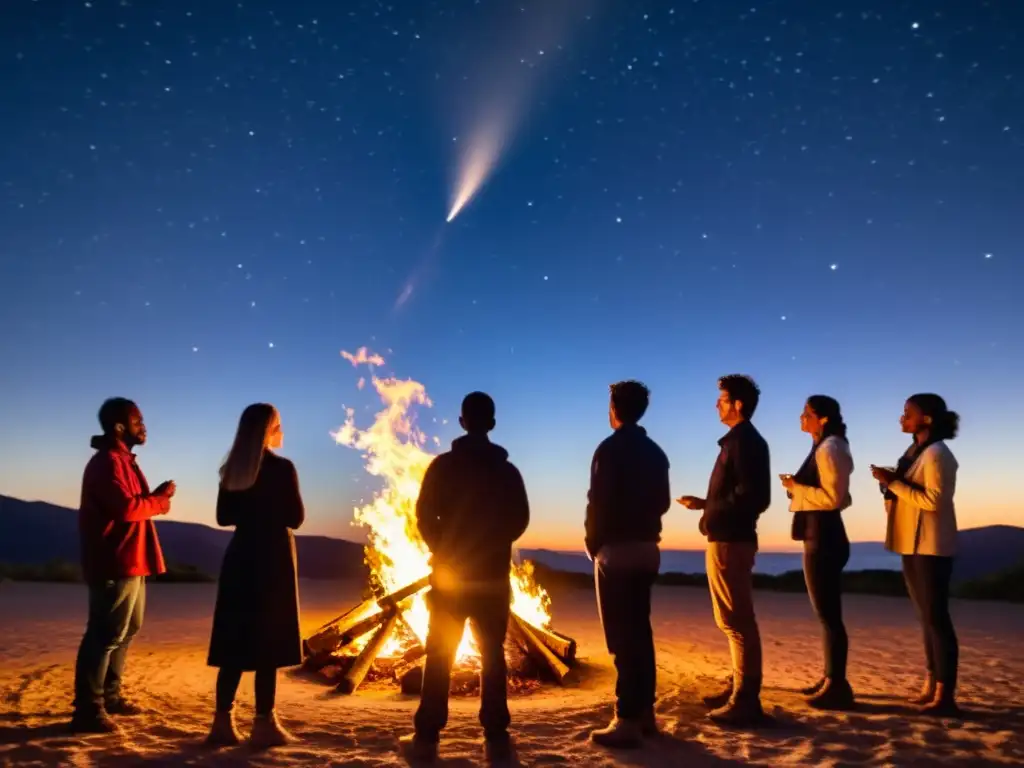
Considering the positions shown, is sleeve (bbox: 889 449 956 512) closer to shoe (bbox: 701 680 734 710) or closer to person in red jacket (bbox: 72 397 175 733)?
shoe (bbox: 701 680 734 710)

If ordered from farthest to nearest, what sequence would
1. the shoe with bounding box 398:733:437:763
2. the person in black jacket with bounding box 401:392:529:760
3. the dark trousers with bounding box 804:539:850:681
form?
the dark trousers with bounding box 804:539:850:681
the shoe with bounding box 398:733:437:763
the person in black jacket with bounding box 401:392:529:760

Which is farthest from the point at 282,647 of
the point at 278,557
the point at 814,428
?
the point at 814,428

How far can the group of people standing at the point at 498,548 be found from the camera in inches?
197

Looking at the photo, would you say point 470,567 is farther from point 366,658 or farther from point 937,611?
point 937,611

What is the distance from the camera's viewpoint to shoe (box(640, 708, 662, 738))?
5.55 meters

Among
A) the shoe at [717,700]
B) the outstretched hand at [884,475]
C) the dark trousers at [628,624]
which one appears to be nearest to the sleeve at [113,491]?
the dark trousers at [628,624]

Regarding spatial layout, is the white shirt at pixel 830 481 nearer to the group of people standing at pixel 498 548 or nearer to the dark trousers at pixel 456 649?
the group of people standing at pixel 498 548

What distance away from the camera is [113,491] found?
568cm

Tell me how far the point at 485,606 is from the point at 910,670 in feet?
22.7

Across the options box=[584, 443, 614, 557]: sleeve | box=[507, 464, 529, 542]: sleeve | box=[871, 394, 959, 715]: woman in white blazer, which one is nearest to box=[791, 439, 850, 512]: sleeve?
box=[871, 394, 959, 715]: woman in white blazer

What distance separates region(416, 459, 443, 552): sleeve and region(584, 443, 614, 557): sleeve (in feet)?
3.60

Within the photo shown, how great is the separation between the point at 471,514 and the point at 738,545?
2.22m

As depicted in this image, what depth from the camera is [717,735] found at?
561 cm

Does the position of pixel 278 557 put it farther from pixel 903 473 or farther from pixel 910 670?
pixel 910 670
